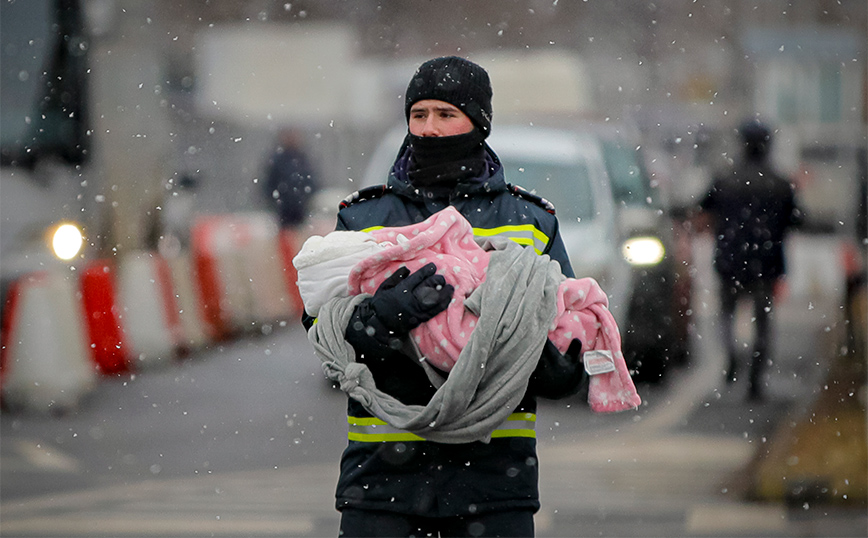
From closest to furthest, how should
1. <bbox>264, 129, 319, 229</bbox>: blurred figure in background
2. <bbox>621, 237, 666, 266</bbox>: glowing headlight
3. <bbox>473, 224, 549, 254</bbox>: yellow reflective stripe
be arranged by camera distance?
<bbox>473, 224, 549, 254</bbox>: yellow reflective stripe
<bbox>621, 237, 666, 266</bbox>: glowing headlight
<bbox>264, 129, 319, 229</bbox>: blurred figure in background

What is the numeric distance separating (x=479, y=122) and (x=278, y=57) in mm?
15946

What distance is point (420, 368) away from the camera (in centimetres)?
294

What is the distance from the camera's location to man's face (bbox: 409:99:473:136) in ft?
10.1

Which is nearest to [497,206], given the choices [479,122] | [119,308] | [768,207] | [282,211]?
[479,122]

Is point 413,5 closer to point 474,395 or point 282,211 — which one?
point 282,211

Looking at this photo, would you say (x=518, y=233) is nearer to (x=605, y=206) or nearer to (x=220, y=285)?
(x=605, y=206)

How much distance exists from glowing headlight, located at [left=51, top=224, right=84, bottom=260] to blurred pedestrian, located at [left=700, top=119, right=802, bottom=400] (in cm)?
489

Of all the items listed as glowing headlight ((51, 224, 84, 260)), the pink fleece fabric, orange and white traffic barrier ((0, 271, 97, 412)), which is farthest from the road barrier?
the pink fleece fabric

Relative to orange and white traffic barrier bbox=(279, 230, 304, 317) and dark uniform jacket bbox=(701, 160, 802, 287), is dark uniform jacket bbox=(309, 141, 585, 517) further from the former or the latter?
orange and white traffic barrier bbox=(279, 230, 304, 317)

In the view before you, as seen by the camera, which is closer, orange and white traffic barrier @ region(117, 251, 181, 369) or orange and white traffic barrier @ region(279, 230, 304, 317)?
orange and white traffic barrier @ region(117, 251, 181, 369)

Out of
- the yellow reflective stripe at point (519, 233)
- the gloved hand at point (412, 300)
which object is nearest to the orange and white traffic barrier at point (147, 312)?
the yellow reflective stripe at point (519, 233)

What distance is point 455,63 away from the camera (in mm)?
3182

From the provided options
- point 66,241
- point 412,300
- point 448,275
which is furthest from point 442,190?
point 66,241

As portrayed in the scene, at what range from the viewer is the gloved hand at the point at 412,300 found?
9.09ft
